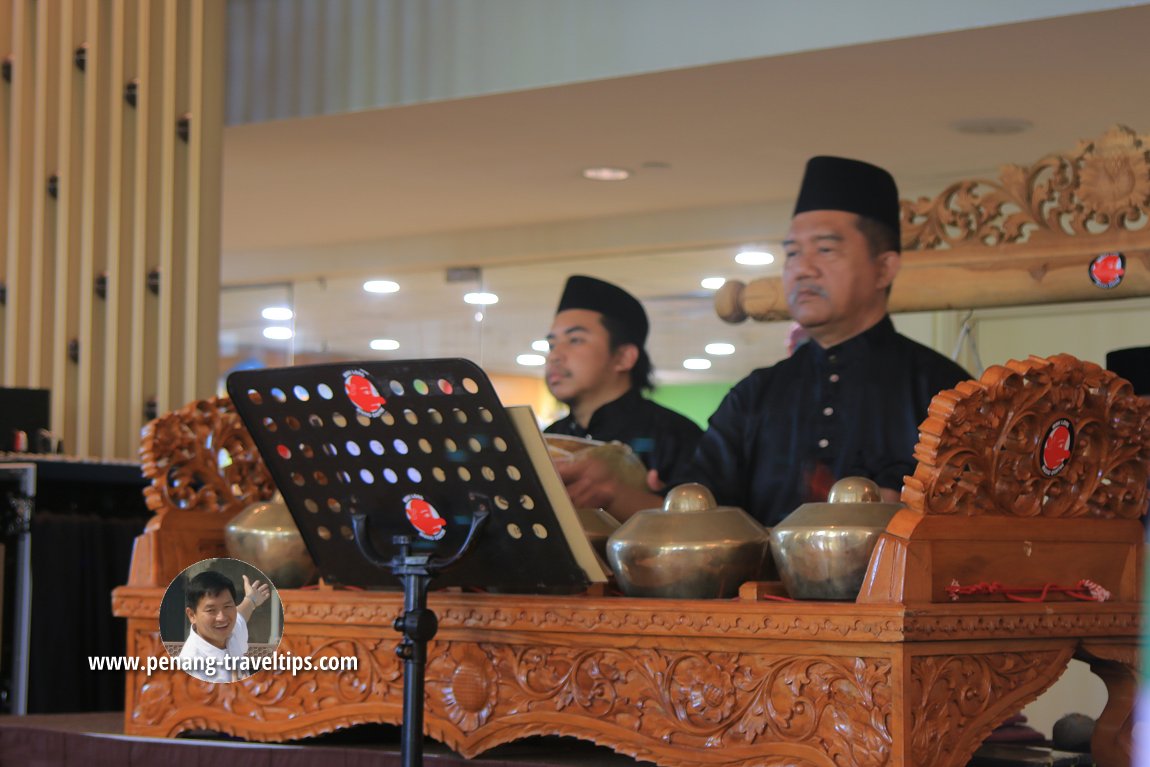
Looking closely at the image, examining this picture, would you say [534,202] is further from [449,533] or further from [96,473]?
[449,533]

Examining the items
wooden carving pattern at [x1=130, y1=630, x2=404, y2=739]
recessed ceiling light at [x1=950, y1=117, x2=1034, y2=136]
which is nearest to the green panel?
recessed ceiling light at [x1=950, y1=117, x2=1034, y2=136]

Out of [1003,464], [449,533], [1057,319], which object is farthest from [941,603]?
[1057,319]

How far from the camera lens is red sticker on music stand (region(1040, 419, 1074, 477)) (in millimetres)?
2174

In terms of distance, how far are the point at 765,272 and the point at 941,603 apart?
496 centimetres

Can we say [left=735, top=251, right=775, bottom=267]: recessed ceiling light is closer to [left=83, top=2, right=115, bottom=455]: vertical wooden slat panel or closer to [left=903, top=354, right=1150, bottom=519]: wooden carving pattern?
[left=83, top=2, right=115, bottom=455]: vertical wooden slat panel

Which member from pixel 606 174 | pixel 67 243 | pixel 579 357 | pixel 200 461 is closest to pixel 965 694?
pixel 200 461

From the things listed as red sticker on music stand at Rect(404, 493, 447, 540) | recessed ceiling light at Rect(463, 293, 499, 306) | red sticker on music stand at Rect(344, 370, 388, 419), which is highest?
recessed ceiling light at Rect(463, 293, 499, 306)

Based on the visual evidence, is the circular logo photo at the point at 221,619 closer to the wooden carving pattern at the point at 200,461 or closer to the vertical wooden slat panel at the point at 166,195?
the wooden carving pattern at the point at 200,461

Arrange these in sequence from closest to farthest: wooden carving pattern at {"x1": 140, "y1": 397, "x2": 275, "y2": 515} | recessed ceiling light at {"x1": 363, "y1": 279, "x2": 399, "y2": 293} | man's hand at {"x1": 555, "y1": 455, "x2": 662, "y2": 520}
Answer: wooden carving pattern at {"x1": 140, "y1": 397, "x2": 275, "y2": 515}
man's hand at {"x1": 555, "y1": 455, "x2": 662, "y2": 520}
recessed ceiling light at {"x1": 363, "y1": 279, "x2": 399, "y2": 293}

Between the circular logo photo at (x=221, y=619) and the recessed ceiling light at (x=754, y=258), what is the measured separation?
466 cm

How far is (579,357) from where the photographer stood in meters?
4.42

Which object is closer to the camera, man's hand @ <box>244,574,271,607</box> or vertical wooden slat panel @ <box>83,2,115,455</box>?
man's hand @ <box>244,574,271,607</box>

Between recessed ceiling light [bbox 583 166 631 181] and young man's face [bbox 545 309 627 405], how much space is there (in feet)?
6.47

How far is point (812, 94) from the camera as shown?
5.25 metres
